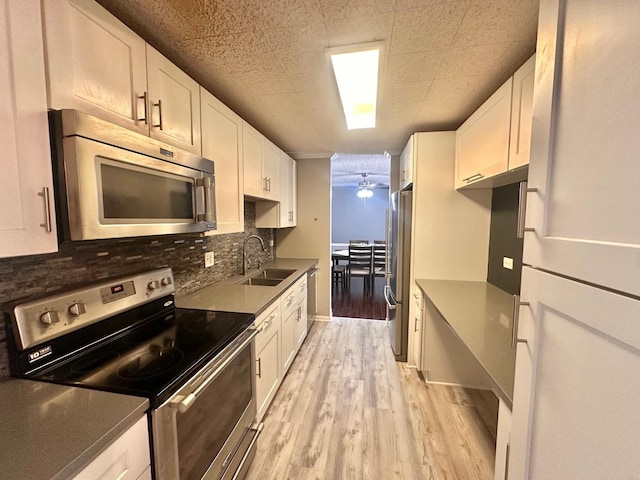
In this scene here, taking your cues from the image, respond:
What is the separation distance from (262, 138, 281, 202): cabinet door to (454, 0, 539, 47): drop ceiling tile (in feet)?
5.79

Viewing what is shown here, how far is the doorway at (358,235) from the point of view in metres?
4.27

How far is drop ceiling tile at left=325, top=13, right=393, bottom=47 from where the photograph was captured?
1.17 metres

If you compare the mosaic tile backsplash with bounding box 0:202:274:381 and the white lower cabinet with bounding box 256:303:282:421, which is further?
the white lower cabinet with bounding box 256:303:282:421

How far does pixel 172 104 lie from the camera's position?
1.35 m

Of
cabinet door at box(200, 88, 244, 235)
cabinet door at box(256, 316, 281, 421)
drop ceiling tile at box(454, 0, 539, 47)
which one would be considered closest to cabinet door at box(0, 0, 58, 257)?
cabinet door at box(200, 88, 244, 235)

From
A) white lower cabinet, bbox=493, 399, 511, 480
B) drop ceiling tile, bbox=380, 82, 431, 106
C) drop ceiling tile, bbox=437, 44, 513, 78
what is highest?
drop ceiling tile, bbox=380, 82, 431, 106

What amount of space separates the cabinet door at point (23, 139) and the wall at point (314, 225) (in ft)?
9.88

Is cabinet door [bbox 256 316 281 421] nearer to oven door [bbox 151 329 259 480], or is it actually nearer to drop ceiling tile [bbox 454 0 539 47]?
oven door [bbox 151 329 259 480]

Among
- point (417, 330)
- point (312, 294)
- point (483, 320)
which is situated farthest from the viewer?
point (312, 294)

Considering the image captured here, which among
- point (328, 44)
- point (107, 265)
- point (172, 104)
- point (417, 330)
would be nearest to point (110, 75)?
point (172, 104)

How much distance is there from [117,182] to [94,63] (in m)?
0.43

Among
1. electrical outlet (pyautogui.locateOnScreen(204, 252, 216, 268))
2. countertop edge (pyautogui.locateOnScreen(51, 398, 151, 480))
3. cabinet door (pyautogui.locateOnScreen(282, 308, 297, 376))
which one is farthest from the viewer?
cabinet door (pyautogui.locateOnScreen(282, 308, 297, 376))

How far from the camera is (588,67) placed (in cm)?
57

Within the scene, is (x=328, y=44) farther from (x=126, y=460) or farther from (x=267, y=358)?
(x=267, y=358)
